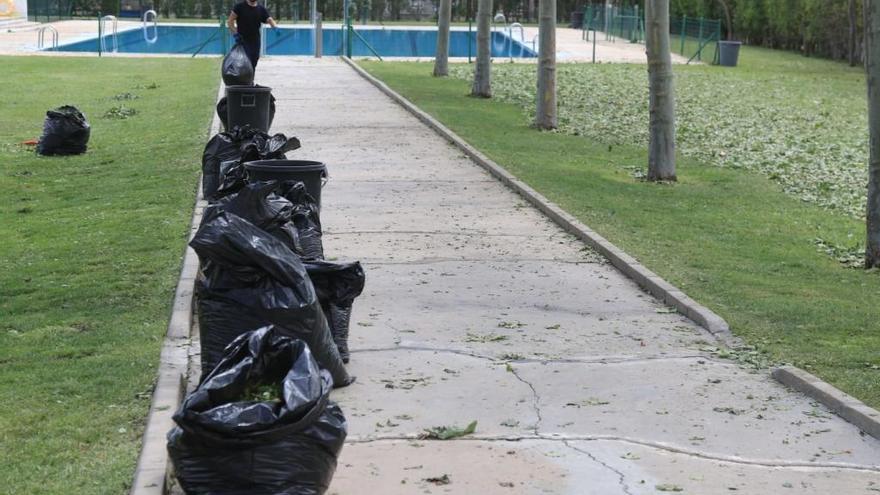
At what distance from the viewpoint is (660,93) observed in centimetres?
1540

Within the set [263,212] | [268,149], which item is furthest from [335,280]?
[268,149]

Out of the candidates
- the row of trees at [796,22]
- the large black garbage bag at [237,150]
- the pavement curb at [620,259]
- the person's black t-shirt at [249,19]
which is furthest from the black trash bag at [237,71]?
the row of trees at [796,22]

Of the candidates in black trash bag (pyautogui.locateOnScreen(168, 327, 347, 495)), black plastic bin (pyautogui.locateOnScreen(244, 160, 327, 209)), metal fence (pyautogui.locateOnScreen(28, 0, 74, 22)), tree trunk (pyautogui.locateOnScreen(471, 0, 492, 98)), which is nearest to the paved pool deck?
metal fence (pyautogui.locateOnScreen(28, 0, 74, 22))

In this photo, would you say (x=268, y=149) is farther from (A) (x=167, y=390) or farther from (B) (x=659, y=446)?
(B) (x=659, y=446)

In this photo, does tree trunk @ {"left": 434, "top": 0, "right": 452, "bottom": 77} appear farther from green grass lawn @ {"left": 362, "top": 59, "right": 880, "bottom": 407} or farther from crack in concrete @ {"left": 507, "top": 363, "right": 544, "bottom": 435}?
crack in concrete @ {"left": 507, "top": 363, "right": 544, "bottom": 435}

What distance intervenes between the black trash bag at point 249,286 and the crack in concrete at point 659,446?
0.64 m

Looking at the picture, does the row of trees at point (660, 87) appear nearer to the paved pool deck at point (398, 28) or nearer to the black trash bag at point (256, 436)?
the black trash bag at point (256, 436)

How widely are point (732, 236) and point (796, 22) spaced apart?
117ft

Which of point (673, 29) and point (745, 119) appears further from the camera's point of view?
point (673, 29)

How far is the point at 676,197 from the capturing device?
47.7ft

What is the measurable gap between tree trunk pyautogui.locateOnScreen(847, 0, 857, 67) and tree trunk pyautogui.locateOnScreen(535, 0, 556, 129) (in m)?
19.9

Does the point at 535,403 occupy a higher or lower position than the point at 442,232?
lower

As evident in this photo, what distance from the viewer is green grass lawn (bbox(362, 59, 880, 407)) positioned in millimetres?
8578

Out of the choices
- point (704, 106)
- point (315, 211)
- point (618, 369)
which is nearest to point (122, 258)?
point (315, 211)
